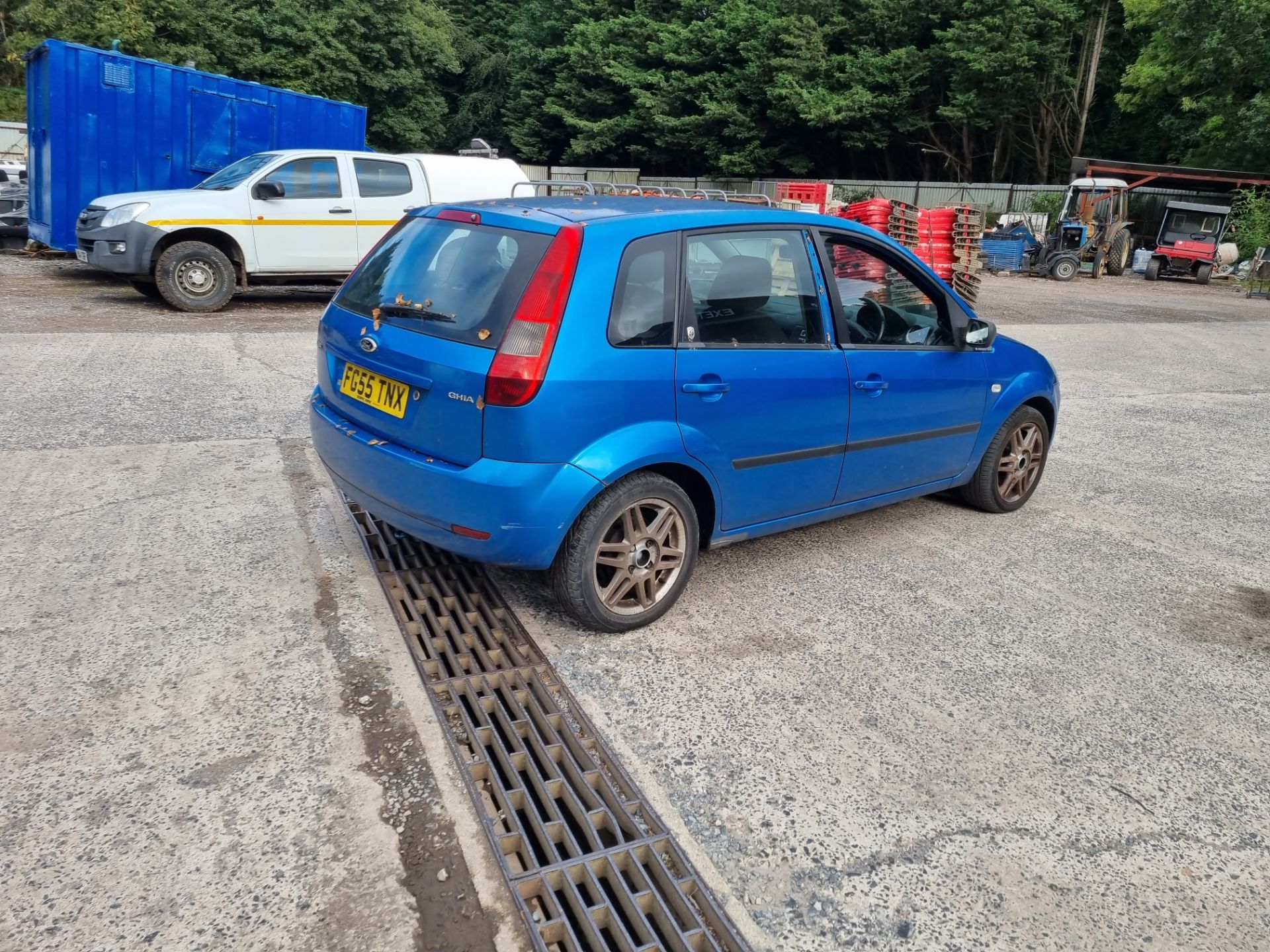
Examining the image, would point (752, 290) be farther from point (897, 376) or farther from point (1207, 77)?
point (1207, 77)

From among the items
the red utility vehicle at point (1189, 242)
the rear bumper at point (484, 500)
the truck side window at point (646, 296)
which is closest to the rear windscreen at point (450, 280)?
the truck side window at point (646, 296)

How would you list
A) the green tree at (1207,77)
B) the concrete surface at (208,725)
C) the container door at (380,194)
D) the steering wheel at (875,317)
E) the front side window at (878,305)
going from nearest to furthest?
the concrete surface at (208,725), the front side window at (878,305), the steering wheel at (875,317), the container door at (380,194), the green tree at (1207,77)

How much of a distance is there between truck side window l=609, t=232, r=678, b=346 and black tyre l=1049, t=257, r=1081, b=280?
22445mm

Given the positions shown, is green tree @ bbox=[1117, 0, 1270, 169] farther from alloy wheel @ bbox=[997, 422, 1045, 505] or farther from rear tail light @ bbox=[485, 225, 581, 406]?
rear tail light @ bbox=[485, 225, 581, 406]

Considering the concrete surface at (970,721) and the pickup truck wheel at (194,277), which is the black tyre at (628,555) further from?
the pickup truck wheel at (194,277)

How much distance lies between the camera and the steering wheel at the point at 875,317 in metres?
4.50

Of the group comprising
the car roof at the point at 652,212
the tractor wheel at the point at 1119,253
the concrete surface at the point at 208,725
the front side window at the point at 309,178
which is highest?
the tractor wheel at the point at 1119,253

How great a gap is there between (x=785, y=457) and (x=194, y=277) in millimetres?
9042

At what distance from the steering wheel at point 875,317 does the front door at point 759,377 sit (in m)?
0.34

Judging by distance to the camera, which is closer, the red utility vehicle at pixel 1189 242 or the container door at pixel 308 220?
the container door at pixel 308 220

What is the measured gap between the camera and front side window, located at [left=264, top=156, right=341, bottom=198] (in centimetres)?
1111

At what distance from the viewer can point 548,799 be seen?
9.22ft

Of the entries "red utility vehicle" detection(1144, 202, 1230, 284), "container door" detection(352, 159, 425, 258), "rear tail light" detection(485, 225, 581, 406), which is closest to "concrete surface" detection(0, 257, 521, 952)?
"rear tail light" detection(485, 225, 581, 406)

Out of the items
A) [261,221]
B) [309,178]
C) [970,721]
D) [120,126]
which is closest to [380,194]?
[309,178]
